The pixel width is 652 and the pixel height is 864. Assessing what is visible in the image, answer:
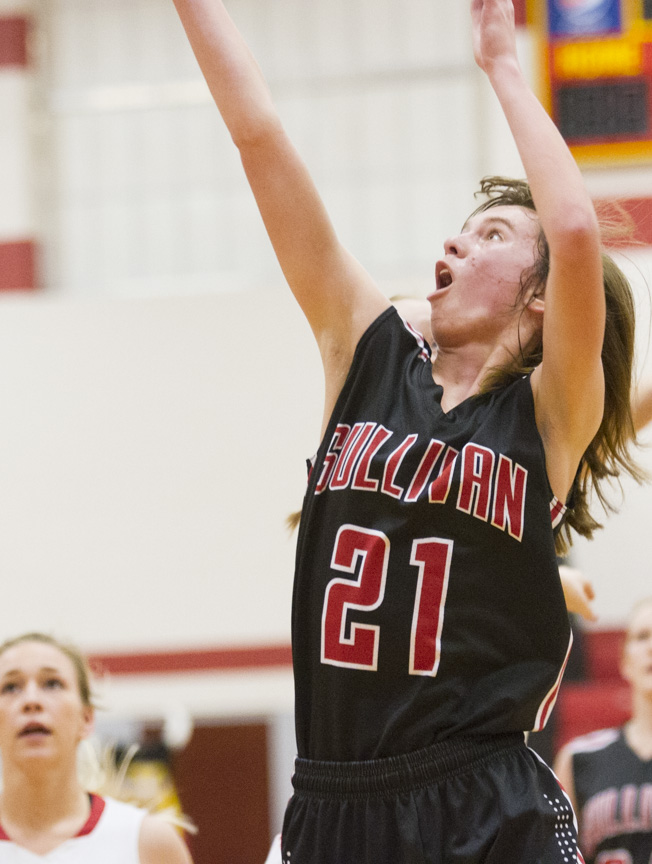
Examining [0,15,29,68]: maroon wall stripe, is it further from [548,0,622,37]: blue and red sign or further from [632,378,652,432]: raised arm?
[632,378,652,432]: raised arm

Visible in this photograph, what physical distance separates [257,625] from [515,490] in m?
4.59

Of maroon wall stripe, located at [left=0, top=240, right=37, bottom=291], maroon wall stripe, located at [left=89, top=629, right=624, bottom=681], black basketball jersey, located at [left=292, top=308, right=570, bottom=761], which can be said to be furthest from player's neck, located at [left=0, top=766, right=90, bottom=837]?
maroon wall stripe, located at [left=0, top=240, right=37, bottom=291]

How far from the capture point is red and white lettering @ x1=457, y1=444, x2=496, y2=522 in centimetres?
168

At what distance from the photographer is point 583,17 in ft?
19.9

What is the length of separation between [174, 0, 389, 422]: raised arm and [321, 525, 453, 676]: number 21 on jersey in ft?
0.95

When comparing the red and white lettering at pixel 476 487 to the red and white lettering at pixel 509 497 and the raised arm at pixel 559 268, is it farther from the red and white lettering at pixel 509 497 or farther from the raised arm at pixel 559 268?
the raised arm at pixel 559 268

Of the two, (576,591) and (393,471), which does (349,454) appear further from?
(576,591)

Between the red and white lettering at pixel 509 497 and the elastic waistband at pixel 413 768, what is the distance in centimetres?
30

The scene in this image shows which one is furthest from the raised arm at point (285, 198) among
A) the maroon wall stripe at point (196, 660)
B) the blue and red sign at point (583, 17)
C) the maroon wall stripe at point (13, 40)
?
the maroon wall stripe at point (13, 40)

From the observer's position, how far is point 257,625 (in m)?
6.16

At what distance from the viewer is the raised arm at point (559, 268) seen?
5.41 feet

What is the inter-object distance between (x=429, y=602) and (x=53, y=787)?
2.08m

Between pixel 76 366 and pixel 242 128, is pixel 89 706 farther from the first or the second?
pixel 76 366

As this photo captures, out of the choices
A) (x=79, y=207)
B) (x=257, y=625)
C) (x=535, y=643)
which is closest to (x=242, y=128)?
(x=535, y=643)
